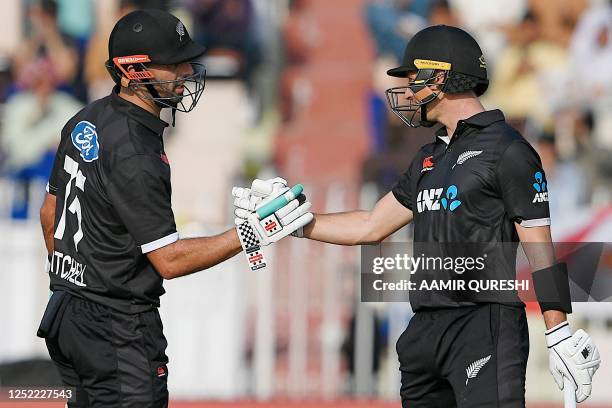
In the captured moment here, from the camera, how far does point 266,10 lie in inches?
465

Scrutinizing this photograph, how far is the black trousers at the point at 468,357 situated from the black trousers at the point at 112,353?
1103 millimetres

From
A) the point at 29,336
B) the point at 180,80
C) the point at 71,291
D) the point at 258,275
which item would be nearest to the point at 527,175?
the point at 180,80

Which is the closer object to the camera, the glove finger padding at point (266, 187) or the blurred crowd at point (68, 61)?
the glove finger padding at point (266, 187)

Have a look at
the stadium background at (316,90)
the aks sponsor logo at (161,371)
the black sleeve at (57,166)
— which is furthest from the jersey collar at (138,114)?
the stadium background at (316,90)

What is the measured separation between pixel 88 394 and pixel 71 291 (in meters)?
0.43

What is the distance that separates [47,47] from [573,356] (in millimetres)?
8174

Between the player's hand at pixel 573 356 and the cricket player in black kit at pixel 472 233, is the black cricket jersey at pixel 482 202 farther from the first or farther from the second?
the player's hand at pixel 573 356

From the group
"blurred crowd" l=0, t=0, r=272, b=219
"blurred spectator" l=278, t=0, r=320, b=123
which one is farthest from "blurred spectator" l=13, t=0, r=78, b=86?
"blurred spectator" l=278, t=0, r=320, b=123

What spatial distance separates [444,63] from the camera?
5172 millimetres

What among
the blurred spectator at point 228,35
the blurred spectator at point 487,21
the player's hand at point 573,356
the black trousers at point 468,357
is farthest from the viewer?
the blurred spectator at point 228,35

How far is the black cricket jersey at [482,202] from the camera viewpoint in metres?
4.82

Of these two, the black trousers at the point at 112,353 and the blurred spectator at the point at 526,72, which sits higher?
the blurred spectator at the point at 526,72

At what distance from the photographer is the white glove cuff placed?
473 centimetres

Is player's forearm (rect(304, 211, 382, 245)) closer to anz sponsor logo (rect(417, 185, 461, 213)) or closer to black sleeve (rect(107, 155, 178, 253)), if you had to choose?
anz sponsor logo (rect(417, 185, 461, 213))
